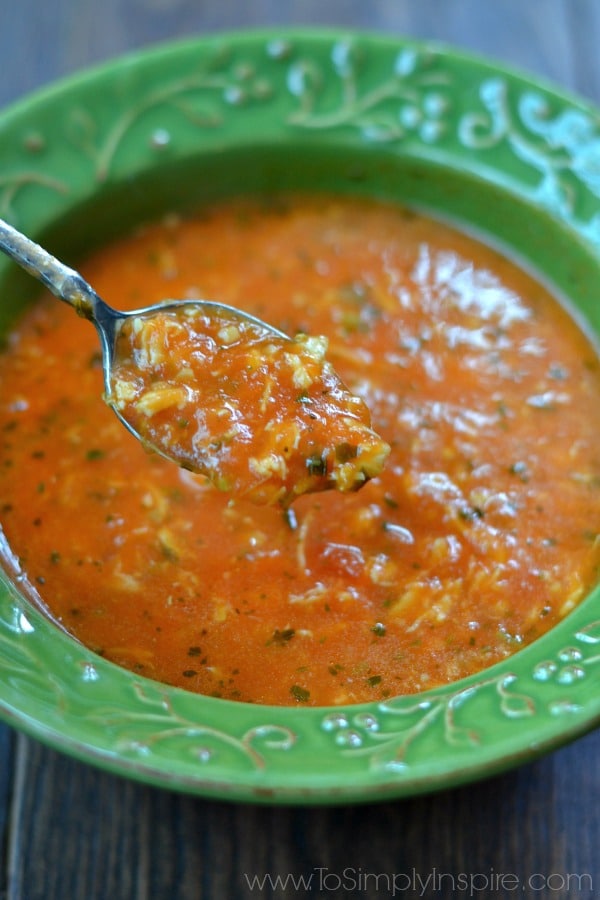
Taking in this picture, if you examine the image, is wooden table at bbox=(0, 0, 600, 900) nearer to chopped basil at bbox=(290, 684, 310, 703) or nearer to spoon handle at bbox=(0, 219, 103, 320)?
chopped basil at bbox=(290, 684, 310, 703)

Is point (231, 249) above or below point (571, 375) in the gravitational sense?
above

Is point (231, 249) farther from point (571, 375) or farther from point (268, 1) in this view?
point (268, 1)

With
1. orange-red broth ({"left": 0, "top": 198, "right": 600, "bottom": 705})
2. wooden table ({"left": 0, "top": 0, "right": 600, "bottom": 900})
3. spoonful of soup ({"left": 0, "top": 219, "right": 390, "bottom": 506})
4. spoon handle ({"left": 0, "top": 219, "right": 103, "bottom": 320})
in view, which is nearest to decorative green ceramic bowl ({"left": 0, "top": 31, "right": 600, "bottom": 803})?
orange-red broth ({"left": 0, "top": 198, "right": 600, "bottom": 705})

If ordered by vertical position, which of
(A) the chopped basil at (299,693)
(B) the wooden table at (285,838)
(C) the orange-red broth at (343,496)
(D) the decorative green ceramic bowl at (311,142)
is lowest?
(B) the wooden table at (285,838)

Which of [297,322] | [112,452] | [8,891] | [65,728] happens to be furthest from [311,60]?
[8,891]

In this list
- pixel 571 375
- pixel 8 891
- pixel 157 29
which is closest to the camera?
pixel 8 891

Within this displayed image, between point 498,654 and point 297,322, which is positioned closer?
point 498,654

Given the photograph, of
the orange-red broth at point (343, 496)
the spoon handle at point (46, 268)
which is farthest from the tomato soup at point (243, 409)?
the orange-red broth at point (343, 496)

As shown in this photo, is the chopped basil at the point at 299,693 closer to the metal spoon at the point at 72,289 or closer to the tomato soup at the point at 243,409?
the tomato soup at the point at 243,409
